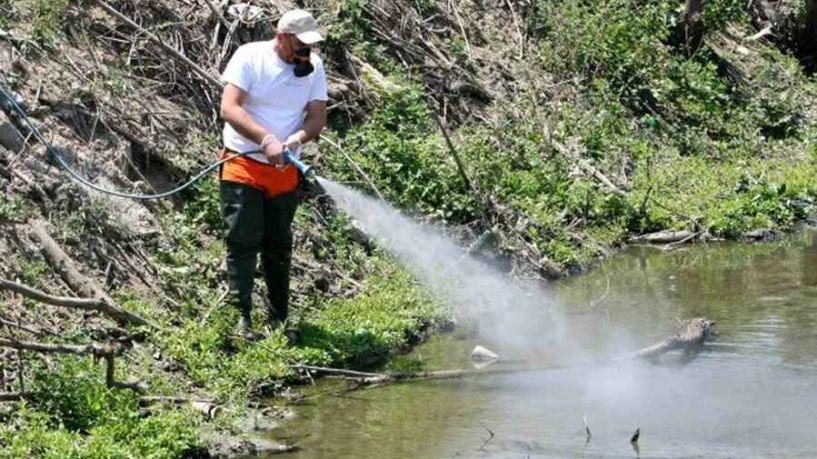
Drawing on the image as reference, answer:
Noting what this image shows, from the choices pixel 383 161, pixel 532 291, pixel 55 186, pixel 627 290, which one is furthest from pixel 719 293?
pixel 55 186

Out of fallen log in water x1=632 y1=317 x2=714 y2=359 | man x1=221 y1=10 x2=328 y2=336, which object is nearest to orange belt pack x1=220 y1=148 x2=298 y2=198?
man x1=221 y1=10 x2=328 y2=336

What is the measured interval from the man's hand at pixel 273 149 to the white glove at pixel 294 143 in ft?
0.36

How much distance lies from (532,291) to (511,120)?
3147 millimetres

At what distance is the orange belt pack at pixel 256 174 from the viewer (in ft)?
27.3

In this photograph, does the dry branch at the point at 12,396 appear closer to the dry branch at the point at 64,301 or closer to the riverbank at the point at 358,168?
the riverbank at the point at 358,168

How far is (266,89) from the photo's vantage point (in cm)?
835

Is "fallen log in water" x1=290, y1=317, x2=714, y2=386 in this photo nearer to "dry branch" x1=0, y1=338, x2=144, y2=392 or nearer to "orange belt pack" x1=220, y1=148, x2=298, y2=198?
"orange belt pack" x1=220, y1=148, x2=298, y2=198

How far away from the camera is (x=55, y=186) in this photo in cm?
888

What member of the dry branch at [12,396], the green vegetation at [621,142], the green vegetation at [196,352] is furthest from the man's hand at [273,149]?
the green vegetation at [621,142]

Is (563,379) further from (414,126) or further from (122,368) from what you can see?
(414,126)

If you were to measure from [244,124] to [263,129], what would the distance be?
12cm

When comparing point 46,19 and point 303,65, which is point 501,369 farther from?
point 46,19

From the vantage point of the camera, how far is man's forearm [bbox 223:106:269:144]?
26.8 feet

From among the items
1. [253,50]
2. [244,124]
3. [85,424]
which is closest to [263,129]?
[244,124]
